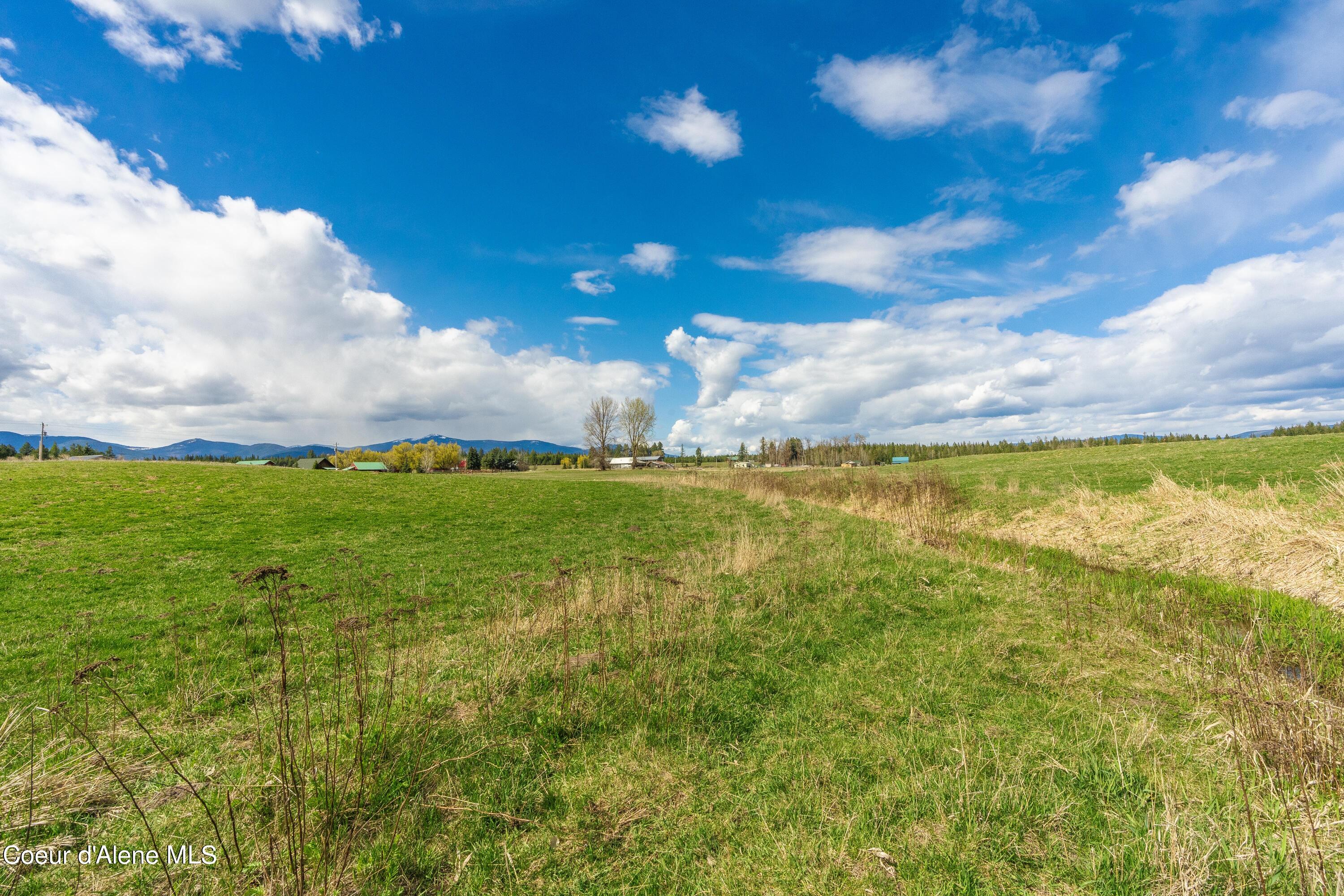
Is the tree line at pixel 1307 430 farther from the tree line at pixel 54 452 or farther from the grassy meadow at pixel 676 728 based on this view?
the tree line at pixel 54 452

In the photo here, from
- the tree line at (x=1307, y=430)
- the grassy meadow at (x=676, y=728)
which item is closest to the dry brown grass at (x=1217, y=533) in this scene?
the grassy meadow at (x=676, y=728)

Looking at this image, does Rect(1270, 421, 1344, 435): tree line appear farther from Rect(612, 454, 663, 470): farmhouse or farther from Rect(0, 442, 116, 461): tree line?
Rect(0, 442, 116, 461): tree line

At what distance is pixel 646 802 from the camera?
177 inches

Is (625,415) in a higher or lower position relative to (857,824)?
higher

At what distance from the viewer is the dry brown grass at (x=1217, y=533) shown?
12023 millimetres

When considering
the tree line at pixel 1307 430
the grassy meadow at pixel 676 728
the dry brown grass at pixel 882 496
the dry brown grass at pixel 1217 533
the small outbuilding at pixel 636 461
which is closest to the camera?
the grassy meadow at pixel 676 728

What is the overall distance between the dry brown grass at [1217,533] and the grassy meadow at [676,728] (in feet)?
2.54

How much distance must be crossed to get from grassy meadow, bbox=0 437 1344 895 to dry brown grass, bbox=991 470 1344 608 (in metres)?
0.78

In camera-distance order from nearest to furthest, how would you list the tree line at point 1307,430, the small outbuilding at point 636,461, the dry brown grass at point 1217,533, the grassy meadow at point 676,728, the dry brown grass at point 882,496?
1. the grassy meadow at point 676,728
2. the dry brown grass at point 1217,533
3. the dry brown grass at point 882,496
4. the tree line at point 1307,430
5. the small outbuilding at point 636,461

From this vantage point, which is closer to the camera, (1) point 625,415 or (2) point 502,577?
(2) point 502,577

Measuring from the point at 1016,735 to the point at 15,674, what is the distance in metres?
13.9

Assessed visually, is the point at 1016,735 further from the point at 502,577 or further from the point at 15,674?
the point at 15,674

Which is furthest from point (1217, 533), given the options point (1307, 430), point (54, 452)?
point (54, 452)

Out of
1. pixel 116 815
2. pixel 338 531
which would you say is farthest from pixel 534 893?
pixel 338 531
